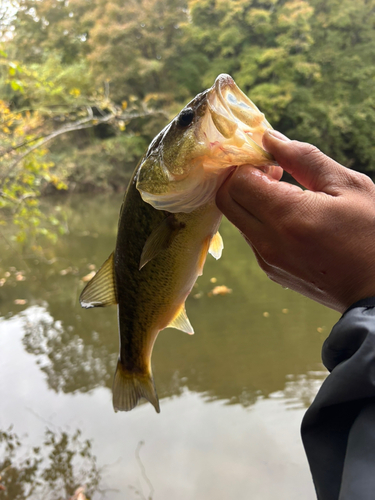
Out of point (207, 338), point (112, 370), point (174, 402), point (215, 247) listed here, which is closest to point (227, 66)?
point (207, 338)

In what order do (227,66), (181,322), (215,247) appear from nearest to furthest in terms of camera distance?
(215,247), (181,322), (227,66)

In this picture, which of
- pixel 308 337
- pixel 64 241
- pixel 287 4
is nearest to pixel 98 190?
pixel 64 241

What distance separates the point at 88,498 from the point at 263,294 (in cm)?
361

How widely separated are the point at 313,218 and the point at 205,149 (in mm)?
396

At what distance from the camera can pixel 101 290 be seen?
150cm

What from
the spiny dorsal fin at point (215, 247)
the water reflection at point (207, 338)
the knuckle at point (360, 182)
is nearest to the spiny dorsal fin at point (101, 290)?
the spiny dorsal fin at point (215, 247)

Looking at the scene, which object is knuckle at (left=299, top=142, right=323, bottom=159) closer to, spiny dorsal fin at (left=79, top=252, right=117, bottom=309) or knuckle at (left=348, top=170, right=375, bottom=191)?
knuckle at (left=348, top=170, right=375, bottom=191)

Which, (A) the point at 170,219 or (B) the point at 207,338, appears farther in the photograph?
(B) the point at 207,338

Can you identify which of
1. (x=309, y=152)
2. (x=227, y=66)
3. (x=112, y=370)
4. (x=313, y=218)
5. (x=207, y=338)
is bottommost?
(x=227, y=66)

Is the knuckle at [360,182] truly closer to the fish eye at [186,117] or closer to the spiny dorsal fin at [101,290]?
the fish eye at [186,117]

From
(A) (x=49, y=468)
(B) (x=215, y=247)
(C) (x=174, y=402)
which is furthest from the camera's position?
(C) (x=174, y=402)

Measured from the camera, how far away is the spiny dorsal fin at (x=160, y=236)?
1200mm

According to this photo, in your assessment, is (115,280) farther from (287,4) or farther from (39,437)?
(287,4)

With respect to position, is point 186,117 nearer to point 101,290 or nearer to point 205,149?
point 205,149
